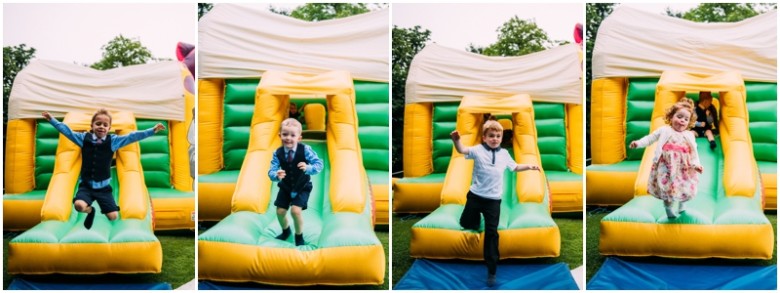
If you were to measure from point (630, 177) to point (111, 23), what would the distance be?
2.94m

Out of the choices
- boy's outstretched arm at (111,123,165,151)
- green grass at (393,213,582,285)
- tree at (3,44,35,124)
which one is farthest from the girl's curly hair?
tree at (3,44,35,124)

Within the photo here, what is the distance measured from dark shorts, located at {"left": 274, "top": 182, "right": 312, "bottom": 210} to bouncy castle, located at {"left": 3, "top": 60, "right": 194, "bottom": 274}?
0.52 metres

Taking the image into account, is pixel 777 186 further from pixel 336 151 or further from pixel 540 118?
pixel 336 151

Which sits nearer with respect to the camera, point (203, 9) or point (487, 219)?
point (487, 219)

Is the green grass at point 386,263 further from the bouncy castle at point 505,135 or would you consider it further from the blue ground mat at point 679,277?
the blue ground mat at point 679,277

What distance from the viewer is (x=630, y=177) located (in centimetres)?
424

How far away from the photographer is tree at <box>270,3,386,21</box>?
14.2 ft

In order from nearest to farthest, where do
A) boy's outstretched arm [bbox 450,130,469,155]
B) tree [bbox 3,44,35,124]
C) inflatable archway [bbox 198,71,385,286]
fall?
inflatable archway [bbox 198,71,385,286]
boy's outstretched arm [bbox 450,130,469,155]
tree [bbox 3,44,35,124]

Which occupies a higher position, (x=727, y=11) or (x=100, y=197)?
(x=727, y=11)

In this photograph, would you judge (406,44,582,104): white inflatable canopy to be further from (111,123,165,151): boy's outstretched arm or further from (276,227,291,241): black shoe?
(111,123,165,151): boy's outstretched arm

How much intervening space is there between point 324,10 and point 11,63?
1.71m

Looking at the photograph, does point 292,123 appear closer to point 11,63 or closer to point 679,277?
point 11,63

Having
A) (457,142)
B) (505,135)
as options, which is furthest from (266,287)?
(505,135)

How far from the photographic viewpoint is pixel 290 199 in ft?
13.5
